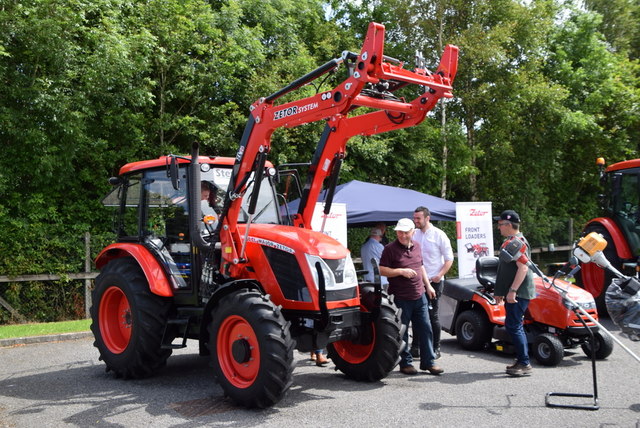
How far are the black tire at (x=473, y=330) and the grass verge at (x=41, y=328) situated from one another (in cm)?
613

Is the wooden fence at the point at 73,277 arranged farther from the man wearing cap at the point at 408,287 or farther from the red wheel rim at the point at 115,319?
the man wearing cap at the point at 408,287

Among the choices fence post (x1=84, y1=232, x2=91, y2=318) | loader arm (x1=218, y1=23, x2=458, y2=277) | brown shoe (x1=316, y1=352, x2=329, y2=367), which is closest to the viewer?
loader arm (x1=218, y1=23, x2=458, y2=277)

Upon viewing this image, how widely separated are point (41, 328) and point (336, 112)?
7.38m

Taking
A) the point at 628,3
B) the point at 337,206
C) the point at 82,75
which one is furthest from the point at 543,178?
the point at 82,75

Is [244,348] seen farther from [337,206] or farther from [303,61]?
[303,61]

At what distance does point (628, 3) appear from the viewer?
942 inches

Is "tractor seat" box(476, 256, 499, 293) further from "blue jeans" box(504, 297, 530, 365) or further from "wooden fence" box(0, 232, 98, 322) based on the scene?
"wooden fence" box(0, 232, 98, 322)

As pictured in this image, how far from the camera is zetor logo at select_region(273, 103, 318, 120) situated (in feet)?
18.2

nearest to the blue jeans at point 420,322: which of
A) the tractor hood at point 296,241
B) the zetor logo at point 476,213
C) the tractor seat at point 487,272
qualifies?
the tractor hood at point 296,241

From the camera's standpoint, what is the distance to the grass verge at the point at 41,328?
31.4ft

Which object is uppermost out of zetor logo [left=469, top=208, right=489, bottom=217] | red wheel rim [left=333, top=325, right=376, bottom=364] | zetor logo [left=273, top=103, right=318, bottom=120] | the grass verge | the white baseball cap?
zetor logo [left=273, top=103, right=318, bottom=120]

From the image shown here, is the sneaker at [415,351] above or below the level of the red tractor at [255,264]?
below

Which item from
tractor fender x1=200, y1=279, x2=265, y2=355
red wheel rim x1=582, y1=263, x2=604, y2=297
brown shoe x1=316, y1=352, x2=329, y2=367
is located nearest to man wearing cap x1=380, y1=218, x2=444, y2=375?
brown shoe x1=316, y1=352, x2=329, y2=367

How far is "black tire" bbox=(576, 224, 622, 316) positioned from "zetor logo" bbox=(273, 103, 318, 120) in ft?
23.6
